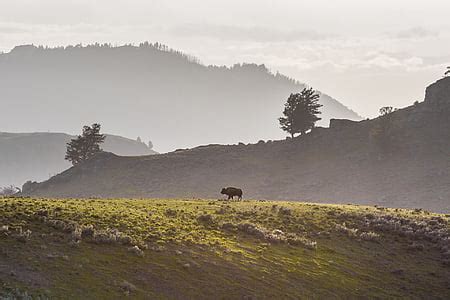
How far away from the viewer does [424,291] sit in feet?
101

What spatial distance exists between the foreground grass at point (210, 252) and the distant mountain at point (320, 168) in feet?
180

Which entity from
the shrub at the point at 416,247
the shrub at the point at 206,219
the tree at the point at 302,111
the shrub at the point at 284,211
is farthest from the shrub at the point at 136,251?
the tree at the point at 302,111

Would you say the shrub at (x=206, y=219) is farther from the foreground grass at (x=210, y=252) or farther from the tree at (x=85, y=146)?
the tree at (x=85, y=146)

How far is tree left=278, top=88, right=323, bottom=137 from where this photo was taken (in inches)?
4774

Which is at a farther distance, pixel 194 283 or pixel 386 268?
pixel 386 268

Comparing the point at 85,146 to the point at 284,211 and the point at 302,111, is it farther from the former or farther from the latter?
the point at 284,211

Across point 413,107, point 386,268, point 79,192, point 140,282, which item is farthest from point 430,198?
point 140,282

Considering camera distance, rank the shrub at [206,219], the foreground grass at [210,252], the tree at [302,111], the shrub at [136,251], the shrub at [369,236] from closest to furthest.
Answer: the foreground grass at [210,252], the shrub at [136,251], the shrub at [206,219], the shrub at [369,236], the tree at [302,111]

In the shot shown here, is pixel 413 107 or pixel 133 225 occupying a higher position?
pixel 413 107

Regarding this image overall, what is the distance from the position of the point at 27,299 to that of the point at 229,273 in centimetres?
1111

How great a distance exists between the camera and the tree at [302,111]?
398ft

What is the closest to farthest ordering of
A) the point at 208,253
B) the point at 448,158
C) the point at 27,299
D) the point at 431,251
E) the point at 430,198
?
the point at 27,299 < the point at 208,253 < the point at 431,251 < the point at 430,198 < the point at 448,158

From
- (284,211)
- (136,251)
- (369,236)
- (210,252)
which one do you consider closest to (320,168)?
(284,211)

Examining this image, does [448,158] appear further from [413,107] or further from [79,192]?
[79,192]
